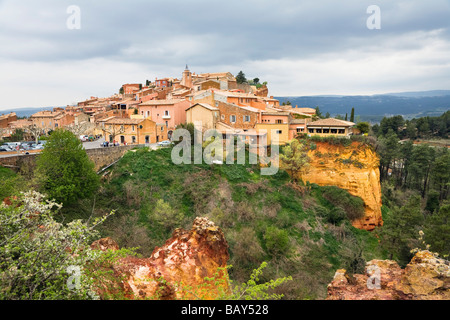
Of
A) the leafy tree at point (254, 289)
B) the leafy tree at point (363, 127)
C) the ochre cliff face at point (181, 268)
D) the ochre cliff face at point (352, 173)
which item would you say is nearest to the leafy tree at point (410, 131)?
the leafy tree at point (363, 127)

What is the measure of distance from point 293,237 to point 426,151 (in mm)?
34940

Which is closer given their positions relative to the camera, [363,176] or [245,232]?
[245,232]

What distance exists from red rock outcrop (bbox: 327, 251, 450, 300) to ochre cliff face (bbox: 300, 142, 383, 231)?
20.3 meters

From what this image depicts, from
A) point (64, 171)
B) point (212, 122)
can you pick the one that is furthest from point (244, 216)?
Result: point (64, 171)

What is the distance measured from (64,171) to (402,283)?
849 inches

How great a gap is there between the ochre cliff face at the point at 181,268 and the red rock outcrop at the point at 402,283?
193 inches

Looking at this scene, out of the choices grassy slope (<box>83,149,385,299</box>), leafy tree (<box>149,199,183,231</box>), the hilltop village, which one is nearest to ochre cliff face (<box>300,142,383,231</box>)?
grassy slope (<box>83,149,385,299</box>)

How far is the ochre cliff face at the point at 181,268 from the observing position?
33.6 ft
